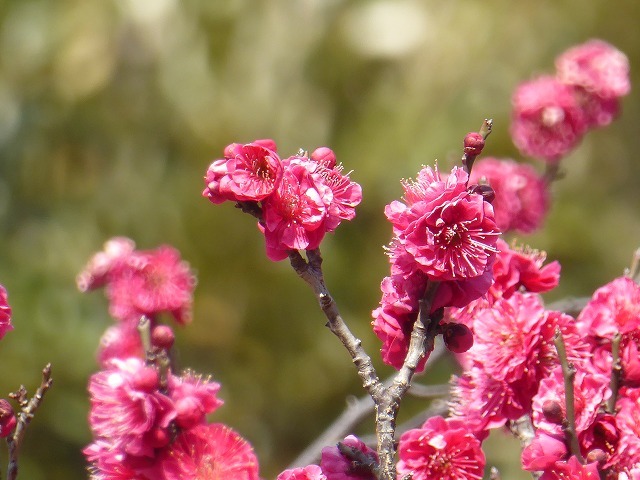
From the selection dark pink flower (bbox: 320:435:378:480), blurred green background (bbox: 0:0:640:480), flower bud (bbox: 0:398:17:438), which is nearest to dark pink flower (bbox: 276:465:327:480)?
dark pink flower (bbox: 320:435:378:480)

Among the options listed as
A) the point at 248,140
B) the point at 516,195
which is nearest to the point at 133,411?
the point at 516,195

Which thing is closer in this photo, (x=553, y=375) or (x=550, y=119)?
(x=553, y=375)

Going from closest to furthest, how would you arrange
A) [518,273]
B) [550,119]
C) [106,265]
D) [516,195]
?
[518,273]
[106,265]
[516,195]
[550,119]

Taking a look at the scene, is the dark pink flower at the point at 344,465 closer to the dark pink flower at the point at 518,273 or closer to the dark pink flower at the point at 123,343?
the dark pink flower at the point at 518,273

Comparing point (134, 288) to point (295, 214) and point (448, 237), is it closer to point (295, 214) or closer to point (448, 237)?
point (295, 214)

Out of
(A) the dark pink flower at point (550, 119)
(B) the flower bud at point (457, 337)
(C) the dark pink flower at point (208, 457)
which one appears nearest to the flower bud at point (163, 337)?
(C) the dark pink flower at point (208, 457)

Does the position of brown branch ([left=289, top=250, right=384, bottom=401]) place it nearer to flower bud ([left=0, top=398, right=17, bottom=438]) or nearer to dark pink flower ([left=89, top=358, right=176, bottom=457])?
dark pink flower ([left=89, top=358, right=176, bottom=457])
